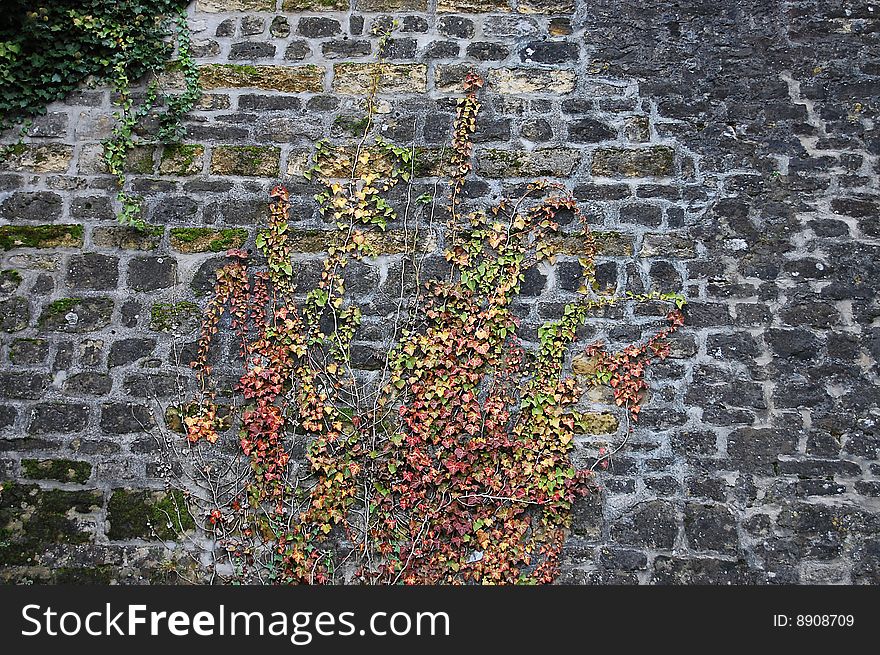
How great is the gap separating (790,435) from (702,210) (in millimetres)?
1223

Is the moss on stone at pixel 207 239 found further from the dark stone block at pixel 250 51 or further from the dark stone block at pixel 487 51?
the dark stone block at pixel 487 51

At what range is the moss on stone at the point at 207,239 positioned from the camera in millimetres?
3877

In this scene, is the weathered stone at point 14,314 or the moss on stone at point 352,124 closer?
the weathered stone at point 14,314

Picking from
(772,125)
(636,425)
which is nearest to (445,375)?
(636,425)

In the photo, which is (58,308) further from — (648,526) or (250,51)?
(648,526)

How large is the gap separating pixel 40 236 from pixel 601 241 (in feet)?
9.70

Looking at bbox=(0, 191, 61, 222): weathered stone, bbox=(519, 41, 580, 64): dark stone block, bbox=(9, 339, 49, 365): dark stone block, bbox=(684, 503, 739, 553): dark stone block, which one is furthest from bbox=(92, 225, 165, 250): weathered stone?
bbox=(684, 503, 739, 553): dark stone block

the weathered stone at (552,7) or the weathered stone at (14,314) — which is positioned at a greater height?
the weathered stone at (552,7)

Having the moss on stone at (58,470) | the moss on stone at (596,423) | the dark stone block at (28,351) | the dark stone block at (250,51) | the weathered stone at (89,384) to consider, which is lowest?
the moss on stone at (58,470)

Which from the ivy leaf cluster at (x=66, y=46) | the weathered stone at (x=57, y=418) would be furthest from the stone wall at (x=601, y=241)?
the ivy leaf cluster at (x=66, y=46)

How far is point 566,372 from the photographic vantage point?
3.76 metres

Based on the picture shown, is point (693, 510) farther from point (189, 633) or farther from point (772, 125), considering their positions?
point (189, 633)

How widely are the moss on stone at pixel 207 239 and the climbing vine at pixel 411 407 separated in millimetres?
93

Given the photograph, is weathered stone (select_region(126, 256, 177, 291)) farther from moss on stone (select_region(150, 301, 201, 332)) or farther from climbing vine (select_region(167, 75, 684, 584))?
climbing vine (select_region(167, 75, 684, 584))
